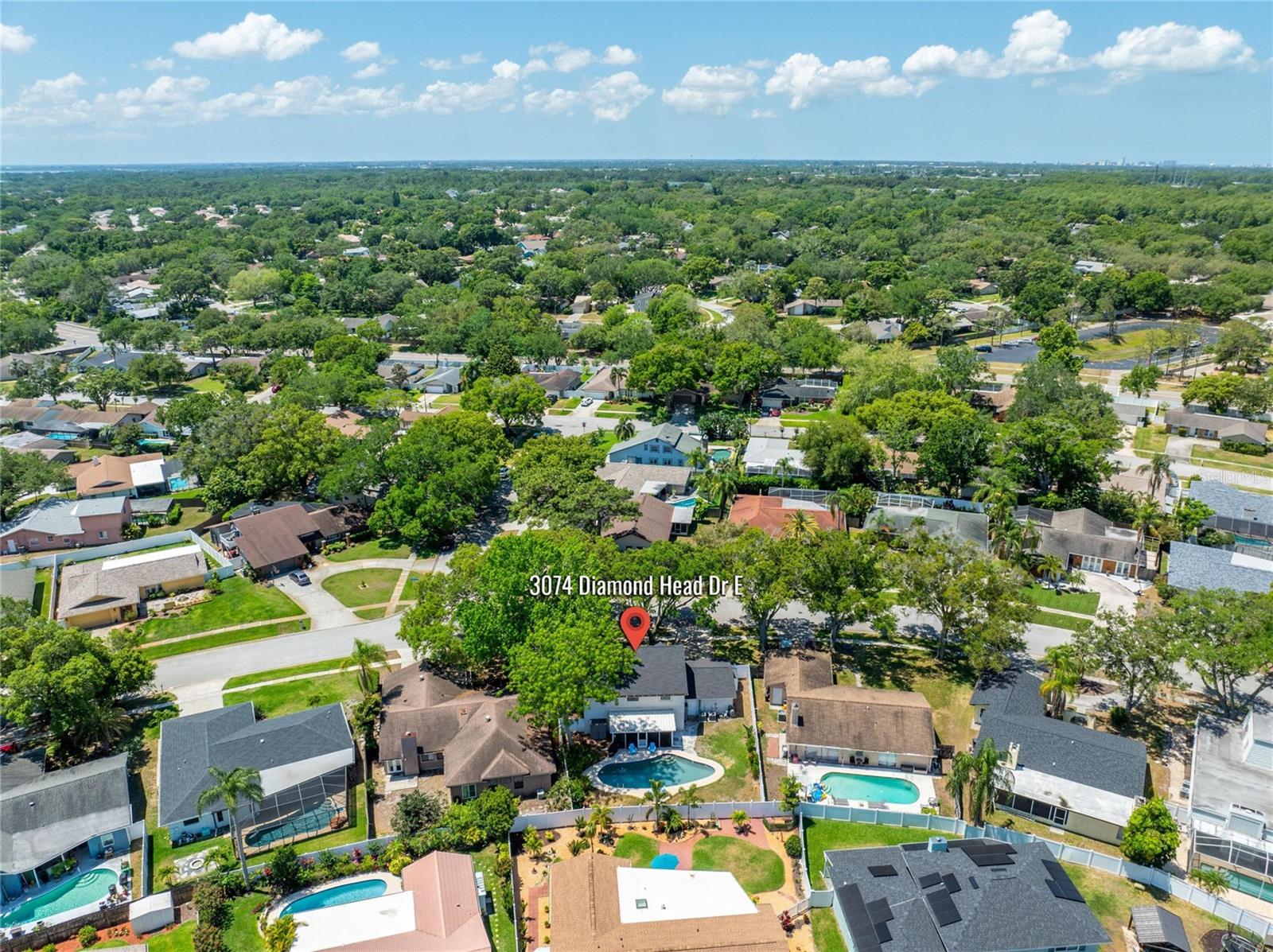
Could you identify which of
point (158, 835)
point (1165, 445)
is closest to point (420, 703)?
point (158, 835)

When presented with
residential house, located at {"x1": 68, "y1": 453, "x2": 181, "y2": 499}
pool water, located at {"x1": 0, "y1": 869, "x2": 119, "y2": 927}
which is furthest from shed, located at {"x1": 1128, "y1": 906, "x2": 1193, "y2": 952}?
residential house, located at {"x1": 68, "y1": 453, "x2": 181, "y2": 499}

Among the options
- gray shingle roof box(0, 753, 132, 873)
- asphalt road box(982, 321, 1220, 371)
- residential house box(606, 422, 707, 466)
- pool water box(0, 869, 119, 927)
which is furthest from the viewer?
asphalt road box(982, 321, 1220, 371)

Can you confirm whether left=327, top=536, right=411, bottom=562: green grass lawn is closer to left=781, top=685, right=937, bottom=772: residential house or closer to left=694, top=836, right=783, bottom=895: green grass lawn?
left=781, top=685, right=937, bottom=772: residential house

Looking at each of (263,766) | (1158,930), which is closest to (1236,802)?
(1158,930)

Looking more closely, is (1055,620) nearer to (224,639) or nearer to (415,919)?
(415,919)

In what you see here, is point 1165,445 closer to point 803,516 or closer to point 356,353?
point 803,516

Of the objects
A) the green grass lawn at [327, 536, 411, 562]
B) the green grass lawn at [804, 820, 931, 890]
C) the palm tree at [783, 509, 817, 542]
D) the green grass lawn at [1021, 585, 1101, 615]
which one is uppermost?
the palm tree at [783, 509, 817, 542]
